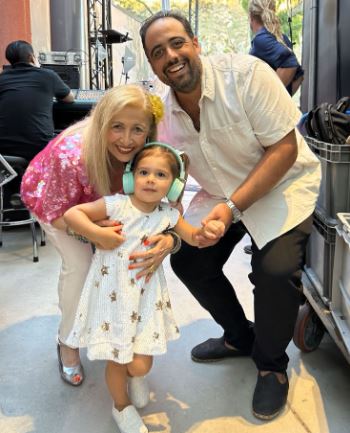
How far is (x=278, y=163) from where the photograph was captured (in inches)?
52.7

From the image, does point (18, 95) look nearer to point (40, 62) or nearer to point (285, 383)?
point (40, 62)

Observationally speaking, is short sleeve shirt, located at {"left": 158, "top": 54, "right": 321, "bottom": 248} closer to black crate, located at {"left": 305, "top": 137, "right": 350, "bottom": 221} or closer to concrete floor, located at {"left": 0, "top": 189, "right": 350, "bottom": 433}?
black crate, located at {"left": 305, "top": 137, "right": 350, "bottom": 221}

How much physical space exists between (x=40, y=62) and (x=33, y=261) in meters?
2.77

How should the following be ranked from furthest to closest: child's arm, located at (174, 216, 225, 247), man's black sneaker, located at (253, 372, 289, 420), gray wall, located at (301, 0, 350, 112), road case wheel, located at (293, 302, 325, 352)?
gray wall, located at (301, 0, 350, 112) → road case wheel, located at (293, 302, 325, 352) → man's black sneaker, located at (253, 372, 289, 420) → child's arm, located at (174, 216, 225, 247)

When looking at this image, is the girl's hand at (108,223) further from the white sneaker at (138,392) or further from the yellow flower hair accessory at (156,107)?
the white sneaker at (138,392)

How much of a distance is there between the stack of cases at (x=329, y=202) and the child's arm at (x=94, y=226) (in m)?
0.72

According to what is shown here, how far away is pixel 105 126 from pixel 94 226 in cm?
30

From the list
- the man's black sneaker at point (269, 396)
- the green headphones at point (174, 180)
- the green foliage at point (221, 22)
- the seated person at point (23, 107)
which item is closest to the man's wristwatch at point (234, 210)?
the green headphones at point (174, 180)

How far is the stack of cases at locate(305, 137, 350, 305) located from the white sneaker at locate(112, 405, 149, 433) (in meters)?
0.73

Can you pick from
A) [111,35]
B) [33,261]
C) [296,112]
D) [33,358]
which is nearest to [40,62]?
[111,35]

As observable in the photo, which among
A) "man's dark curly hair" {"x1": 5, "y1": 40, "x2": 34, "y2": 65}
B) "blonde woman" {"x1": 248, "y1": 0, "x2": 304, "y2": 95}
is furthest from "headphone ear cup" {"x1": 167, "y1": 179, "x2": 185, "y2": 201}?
"man's dark curly hair" {"x1": 5, "y1": 40, "x2": 34, "y2": 65}

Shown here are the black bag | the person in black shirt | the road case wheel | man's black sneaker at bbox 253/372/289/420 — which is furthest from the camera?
the person in black shirt

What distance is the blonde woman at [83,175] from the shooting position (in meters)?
1.31

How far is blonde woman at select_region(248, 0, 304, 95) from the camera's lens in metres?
2.74
